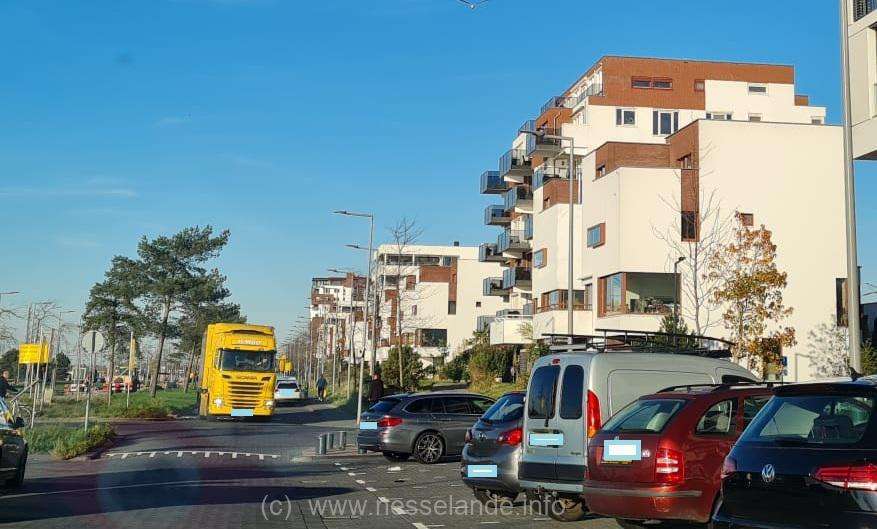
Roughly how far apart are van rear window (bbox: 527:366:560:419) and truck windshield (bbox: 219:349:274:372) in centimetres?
2524

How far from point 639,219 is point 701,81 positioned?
67.2 ft

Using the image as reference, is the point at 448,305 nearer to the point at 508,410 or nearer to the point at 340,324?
the point at 340,324

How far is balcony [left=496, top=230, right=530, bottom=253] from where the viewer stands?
6500cm

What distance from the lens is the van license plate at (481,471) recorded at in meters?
13.6

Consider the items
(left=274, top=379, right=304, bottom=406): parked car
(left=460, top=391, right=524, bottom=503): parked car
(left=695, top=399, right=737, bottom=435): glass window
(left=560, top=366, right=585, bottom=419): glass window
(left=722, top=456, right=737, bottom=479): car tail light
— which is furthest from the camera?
(left=274, top=379, right=304, bottom=406): parked car

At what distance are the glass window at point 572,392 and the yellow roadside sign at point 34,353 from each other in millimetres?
31812

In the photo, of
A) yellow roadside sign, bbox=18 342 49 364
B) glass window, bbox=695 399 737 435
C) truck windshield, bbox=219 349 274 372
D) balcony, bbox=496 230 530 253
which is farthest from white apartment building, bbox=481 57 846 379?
glass window, bbox=695 399 737 435

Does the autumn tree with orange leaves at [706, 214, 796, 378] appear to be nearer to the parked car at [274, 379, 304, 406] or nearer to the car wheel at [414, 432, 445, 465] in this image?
the car wheel at [414, 432, 445, 465]

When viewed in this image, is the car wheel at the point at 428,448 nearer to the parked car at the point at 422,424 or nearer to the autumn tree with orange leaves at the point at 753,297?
the parked car at the point at 422,424

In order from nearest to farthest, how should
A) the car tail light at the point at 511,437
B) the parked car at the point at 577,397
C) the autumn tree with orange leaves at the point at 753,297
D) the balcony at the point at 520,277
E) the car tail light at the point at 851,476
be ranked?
the car tail light at the point at 851,476, the parked car at the point at 577,397, the car tail light at the point at 511,437, the autumn tree with orange leaves at the point at 753,297, the balcony at the point at 520,277

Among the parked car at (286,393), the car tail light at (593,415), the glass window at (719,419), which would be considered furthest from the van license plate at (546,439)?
the parked car at (286,393)

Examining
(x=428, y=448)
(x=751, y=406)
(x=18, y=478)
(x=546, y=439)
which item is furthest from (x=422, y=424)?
(x=751, y=406)

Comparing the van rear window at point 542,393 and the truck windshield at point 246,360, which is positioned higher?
the truck windshield at point 246,360

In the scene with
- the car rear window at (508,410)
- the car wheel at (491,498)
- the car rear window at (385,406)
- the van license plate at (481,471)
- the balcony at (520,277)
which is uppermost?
the balcony at (520,277)
